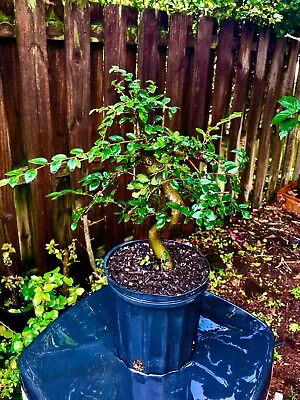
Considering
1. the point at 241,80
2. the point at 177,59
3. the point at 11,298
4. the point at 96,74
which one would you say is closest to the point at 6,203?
the point at 11,298

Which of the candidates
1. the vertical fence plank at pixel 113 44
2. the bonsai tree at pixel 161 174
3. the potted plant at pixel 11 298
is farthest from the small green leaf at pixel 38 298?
the vertical fence plank at pixel 113 44

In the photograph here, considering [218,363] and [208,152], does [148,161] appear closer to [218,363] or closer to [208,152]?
[208,152]

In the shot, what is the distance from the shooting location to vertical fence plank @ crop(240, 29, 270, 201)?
3.10 meters

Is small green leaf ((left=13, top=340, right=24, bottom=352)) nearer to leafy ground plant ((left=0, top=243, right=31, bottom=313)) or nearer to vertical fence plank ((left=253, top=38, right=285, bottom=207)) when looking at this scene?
leafy ground plant ((left=0, top=243, right=31, bottom=313))

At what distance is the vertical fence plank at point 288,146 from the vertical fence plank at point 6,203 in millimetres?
2635

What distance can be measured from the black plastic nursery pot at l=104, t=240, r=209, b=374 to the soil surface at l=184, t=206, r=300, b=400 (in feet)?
3.37

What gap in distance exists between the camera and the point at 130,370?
51.1 inches

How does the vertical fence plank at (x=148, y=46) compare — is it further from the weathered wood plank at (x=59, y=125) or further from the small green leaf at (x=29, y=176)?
the small green leaf at (x=29, y=176)

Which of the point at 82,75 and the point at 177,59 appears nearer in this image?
the point at 82,75

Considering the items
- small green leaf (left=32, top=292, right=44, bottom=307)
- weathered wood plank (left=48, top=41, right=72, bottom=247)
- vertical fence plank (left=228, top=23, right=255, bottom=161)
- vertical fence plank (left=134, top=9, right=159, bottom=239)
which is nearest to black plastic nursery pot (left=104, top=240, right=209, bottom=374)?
small green leaf (left=32, top=292, right=44, bottom=307)

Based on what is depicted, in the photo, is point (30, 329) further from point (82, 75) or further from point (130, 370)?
point (82, 75)

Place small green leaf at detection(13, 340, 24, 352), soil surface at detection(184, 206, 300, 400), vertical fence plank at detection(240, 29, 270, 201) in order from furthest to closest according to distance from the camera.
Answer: vertical fence plank at detection(240, 29, 270, 201)
soil surface at detection(184, 206, 300, 400)
small green leaf at detection(13, 340, 24, 352)

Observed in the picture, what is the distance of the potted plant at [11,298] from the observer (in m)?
2.06

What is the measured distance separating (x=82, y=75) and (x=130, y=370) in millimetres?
1545
